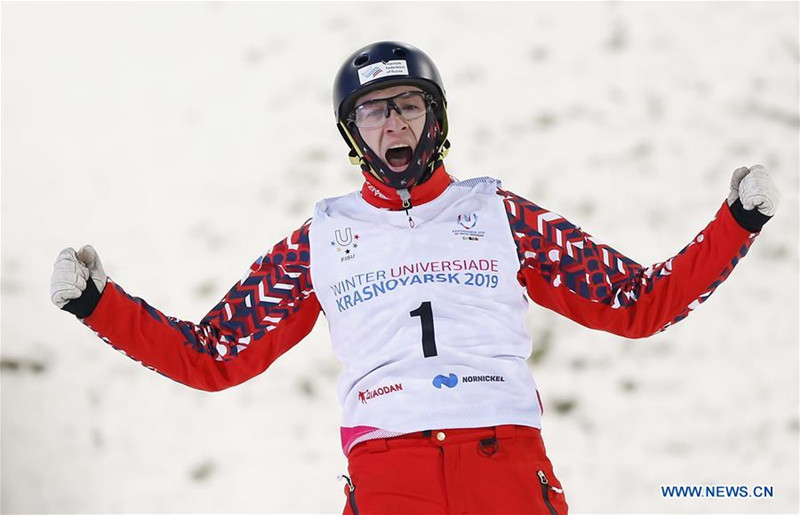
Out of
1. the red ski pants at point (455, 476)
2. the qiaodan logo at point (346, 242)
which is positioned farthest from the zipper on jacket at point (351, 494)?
the qiaodan logo at point (346, 242)

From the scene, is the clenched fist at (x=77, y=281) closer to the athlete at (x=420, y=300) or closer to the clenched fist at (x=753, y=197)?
the athlete at (x=420, y=300)

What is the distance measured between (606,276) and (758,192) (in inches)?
16.5

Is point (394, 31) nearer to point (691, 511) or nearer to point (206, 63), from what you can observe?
point (206, 63)

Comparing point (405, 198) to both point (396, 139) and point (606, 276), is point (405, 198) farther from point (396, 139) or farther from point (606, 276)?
point (606, 276)

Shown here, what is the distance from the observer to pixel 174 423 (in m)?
3.68

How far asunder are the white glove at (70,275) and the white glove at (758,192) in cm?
148

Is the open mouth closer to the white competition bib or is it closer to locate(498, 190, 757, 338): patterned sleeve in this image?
the white competition bib

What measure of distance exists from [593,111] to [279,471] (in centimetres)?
181

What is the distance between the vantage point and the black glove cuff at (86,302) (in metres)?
2.46

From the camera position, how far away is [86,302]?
2.48 metres

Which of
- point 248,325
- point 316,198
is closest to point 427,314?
point 248,325

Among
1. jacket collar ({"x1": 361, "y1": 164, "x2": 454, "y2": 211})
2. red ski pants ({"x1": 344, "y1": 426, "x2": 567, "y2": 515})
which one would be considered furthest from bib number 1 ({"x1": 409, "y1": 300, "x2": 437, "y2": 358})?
jacket collar ({"x1": 361, "y1": 164, "x2": 454, "y2": 211})

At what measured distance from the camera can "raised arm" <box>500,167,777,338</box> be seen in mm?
2549

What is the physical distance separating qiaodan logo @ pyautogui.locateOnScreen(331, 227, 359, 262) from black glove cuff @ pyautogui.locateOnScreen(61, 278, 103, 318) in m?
0.58
